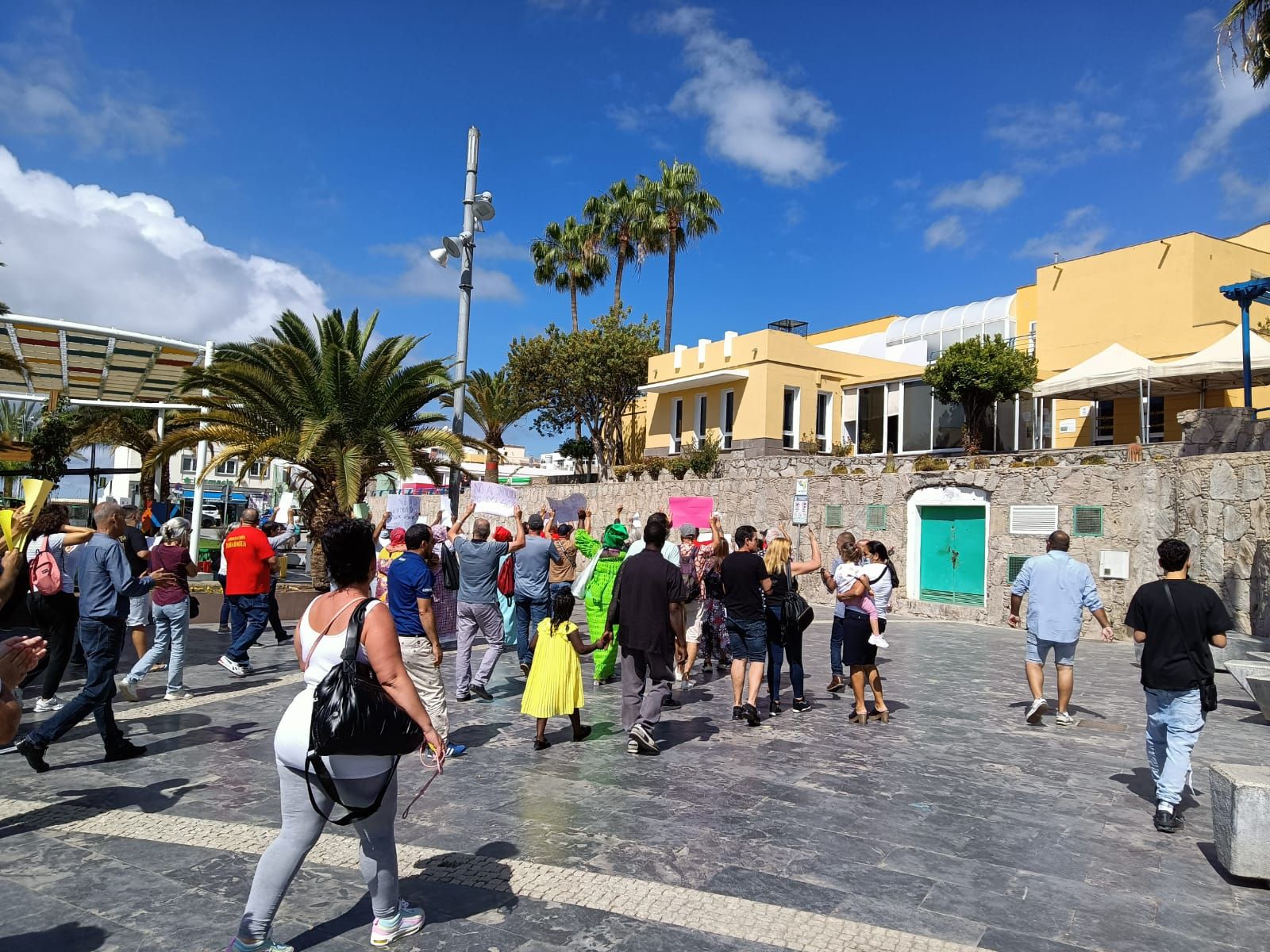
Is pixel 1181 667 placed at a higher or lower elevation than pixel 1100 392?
lower

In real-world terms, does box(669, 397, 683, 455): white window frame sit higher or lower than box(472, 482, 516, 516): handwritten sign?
higher

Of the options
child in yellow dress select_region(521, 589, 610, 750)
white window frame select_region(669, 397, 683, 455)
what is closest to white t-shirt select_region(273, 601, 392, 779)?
child in yellow dress select_region(521, 589, 610, 750)

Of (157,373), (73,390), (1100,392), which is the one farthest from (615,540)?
(1100,392)

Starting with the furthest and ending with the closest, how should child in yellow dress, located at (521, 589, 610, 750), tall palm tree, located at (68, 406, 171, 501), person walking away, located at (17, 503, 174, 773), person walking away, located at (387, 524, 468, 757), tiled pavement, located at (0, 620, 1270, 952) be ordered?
tall palm tree, located at (68, 406, 171, 501) < child in yellow dress, located at (521, 589, 610, 750) < person walking away, located at (387, 524, 468, 757) < person walking away, located at (17, 503, 174, 773) < tiled pavement, located at (0, 620, 1270, 952)

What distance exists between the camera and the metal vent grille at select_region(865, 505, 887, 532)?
1761 cm

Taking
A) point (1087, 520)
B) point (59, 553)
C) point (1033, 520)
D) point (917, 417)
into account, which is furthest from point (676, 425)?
point (59, 553)

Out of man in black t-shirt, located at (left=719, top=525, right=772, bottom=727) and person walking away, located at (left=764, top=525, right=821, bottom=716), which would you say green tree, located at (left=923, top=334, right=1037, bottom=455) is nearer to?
person walking away, located at (left=764, top=525, right=821, bottom=716)

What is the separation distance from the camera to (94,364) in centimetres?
1259

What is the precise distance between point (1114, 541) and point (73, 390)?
1853 centimetres

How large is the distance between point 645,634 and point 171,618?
4.81 metres

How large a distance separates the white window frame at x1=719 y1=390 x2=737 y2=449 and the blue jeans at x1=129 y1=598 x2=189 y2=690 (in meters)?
22.3

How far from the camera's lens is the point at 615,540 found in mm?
8609

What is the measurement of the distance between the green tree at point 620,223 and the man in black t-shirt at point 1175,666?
3390 cm

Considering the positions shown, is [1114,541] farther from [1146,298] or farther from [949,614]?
[1146,298]
